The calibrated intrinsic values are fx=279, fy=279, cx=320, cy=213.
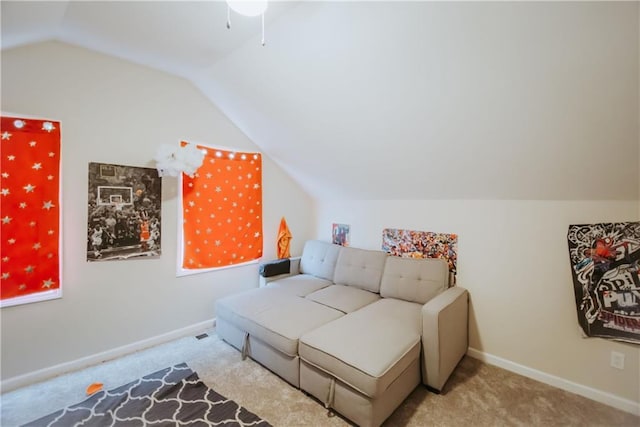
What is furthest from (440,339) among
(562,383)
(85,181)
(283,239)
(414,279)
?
(85,181)

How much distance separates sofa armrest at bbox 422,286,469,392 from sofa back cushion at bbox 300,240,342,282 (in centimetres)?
136

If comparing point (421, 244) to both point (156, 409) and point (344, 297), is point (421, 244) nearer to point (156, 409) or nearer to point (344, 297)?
point (344, 297)

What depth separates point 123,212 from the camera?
2.46 meters

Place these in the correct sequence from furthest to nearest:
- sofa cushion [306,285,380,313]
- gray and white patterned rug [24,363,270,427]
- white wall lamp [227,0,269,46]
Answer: sofa cushion [306,285,380,313]
gray and white patterned rug [24,363,270,427]
white wall lamp [227,0,269,46]

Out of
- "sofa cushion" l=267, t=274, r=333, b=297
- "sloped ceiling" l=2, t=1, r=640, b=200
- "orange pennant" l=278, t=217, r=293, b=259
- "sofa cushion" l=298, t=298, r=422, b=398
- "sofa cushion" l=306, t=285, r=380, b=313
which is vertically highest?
"sloped ceiling" l=2, t=1, r=640, b=200

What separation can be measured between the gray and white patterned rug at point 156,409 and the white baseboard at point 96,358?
0.50 meters

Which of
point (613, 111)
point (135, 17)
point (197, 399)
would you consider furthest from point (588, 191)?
point (135, 17)

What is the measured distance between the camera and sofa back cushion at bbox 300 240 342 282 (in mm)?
3307

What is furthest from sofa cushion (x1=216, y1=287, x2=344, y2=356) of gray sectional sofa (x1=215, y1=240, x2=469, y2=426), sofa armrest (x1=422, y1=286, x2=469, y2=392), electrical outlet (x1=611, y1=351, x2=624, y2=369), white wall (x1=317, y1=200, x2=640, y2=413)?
electrical outlet (x1=611, y1=351, x2=624, y2=369)

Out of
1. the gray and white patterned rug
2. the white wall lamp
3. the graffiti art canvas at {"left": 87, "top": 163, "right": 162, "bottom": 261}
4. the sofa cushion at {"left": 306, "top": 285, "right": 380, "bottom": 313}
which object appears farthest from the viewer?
the sofa cushion at {"left": 306, "top": 285, "right": 380, "bottom": 313}

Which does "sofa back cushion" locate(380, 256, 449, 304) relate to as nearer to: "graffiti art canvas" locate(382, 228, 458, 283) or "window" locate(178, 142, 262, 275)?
"graffiti art canvas" locate(382, 228, 458, 283)

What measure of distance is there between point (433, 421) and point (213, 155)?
297 centimetres

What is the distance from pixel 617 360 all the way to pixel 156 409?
313 cm

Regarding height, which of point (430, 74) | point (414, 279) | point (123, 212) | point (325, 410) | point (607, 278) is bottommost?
point (325, 410)
